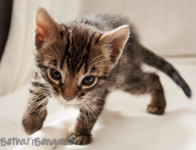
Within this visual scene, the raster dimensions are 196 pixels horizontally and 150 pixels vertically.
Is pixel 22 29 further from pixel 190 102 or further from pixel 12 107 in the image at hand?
pixel 190 102

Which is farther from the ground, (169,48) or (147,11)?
(147,11)

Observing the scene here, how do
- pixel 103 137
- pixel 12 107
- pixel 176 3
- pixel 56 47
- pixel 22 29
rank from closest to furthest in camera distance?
pixel 56 47 → pixel 103 137 → pixel 12 107 → pixel 22 29 → pixel 176 3

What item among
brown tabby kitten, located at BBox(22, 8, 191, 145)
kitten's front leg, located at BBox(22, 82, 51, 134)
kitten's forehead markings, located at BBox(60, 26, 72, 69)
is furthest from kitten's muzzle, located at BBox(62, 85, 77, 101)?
kitten's front leg, located at BBox(22, 82, 51, 134)

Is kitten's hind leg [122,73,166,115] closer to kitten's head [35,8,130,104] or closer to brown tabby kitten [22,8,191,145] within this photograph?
brown tabby kitten [22,8,191,145]

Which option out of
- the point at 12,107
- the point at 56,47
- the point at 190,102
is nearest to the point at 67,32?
the point at 56,47

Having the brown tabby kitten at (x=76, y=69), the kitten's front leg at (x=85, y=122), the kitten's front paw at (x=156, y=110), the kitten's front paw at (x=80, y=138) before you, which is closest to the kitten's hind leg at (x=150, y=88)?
the kitten's front paw at (x=156, y=110)

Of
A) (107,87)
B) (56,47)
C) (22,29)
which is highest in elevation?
(56,47)

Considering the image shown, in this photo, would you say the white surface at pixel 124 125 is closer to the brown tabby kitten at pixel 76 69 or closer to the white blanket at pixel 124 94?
the white blanket at pixel 124 94
